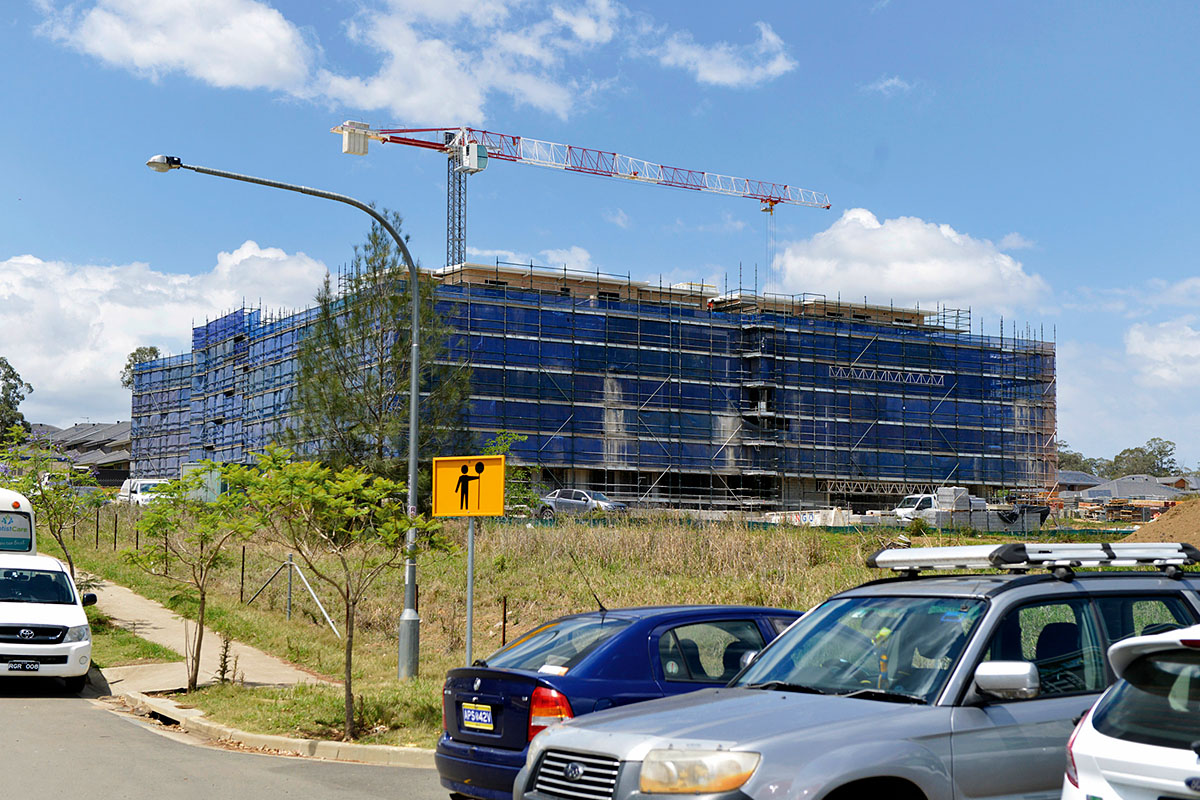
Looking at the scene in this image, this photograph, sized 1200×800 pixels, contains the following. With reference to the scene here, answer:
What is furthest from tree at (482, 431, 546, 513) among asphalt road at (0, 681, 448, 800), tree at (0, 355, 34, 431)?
tree at (0, 355, 34, 431)

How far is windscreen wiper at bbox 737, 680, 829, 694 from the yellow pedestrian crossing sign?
273 inches

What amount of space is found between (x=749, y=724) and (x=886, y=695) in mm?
792

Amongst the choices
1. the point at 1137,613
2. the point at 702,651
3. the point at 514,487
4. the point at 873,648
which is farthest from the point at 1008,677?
the point at 514,487

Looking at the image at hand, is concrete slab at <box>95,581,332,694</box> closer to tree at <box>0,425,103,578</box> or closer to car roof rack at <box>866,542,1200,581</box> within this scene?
tree at <box>0,425,103,578</box>

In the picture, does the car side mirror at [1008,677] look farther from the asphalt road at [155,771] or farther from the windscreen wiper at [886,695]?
the asphalt road at [155,771]

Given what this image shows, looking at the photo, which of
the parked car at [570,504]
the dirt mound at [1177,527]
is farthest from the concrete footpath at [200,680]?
the dirt mound at [1177,527]

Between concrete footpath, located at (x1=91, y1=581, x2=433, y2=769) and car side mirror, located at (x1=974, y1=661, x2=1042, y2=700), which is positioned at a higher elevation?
car side mirror, located at (x1=974, y1=661, x2=1042, y2=700)

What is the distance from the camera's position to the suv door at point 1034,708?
18.3ft

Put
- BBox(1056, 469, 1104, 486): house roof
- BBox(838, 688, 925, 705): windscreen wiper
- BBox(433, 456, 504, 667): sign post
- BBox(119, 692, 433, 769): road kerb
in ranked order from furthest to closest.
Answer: BBox(1056, 469, 1104, 486): house roof
BBox(433, 456, 504, 667): sign post
BBox(119, 692, 433, 769): road kerb
BBox(838, 688, 925, 705): windscreen wiper

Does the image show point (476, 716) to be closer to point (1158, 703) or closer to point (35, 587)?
point (1158, 703)

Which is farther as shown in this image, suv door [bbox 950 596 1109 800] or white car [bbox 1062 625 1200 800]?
suv door [bbox 950 596 1109 800]

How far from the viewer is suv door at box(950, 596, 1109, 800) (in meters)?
5.57

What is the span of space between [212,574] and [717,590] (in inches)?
569

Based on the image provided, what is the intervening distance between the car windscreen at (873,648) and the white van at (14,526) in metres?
18.9
